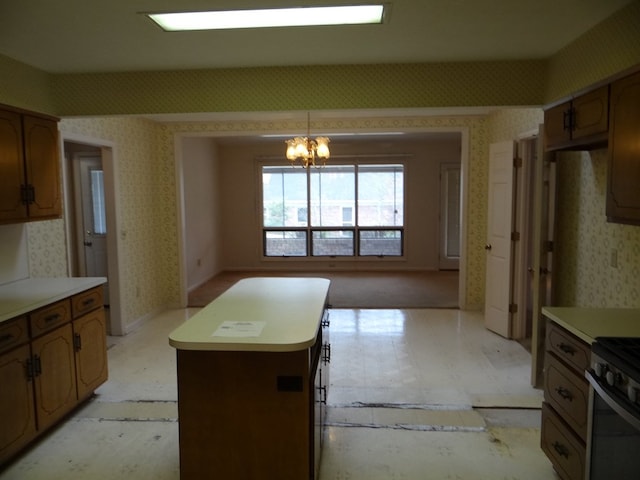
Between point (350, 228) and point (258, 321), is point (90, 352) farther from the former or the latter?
point (350, 228)

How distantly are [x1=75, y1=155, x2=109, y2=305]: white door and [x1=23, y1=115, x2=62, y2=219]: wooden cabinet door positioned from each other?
2375 mm

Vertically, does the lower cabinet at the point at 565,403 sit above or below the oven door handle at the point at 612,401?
below

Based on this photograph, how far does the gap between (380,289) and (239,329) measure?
5205 mm

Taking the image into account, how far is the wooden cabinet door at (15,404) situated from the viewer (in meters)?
2.37

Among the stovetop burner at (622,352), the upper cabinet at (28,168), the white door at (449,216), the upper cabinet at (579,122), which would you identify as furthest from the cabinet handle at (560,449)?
the white door at (449,216)

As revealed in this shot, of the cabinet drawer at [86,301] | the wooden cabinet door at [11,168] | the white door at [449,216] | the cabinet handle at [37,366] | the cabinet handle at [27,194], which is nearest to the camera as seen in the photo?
the cabinet handle at [37,366]

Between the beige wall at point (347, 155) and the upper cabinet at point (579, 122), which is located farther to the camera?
the beige wall at point (347, 155)

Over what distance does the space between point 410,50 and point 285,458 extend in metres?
2.54

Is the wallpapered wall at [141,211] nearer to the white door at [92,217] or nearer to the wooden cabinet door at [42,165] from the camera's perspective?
the white door at [92,217]

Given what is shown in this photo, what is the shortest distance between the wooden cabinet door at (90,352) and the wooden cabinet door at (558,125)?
339 centimetres

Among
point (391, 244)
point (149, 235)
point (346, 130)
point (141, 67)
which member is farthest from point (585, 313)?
point (391, 244)

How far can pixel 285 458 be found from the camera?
1983 mm

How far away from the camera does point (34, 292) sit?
290cm

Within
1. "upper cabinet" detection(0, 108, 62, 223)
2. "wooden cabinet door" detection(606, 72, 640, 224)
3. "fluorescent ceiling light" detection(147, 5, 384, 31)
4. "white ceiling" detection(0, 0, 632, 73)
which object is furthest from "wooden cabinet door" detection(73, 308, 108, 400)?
"wooden cabinet door" detection(606, 72, 640, 224)
